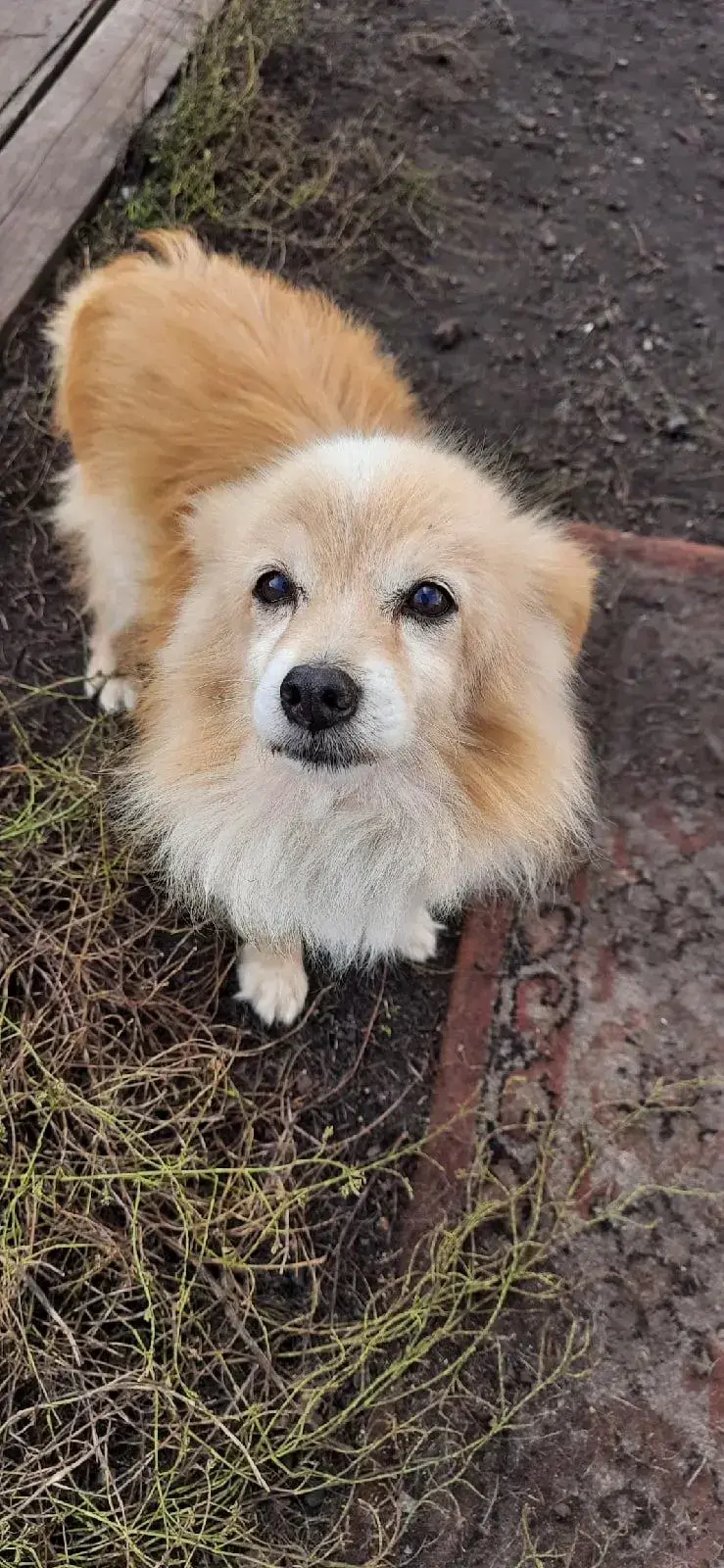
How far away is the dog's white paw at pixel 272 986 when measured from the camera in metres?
2.32

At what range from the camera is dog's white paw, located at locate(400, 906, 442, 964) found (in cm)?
237

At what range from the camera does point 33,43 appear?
3.02 metres

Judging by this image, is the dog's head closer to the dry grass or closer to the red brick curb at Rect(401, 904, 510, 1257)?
the red brick curb at Rect(401, 904, 510, 1257)

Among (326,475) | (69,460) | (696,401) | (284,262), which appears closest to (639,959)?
(326,475)

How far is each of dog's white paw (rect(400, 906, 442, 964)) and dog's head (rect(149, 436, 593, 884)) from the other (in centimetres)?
60

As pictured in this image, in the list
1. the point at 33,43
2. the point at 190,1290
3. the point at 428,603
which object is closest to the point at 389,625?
the point at 428,603

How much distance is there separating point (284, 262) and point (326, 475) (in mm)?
1997

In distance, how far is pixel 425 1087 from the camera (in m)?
2.36

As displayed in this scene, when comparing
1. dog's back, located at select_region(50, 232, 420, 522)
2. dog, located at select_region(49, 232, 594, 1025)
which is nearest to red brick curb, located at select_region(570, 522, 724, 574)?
dog, located at select_region(49, 232, 594, 1025)

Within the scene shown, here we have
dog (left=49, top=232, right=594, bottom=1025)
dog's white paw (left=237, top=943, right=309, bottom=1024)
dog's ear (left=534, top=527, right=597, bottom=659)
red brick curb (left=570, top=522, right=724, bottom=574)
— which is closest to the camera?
dog (left=49, top=232, right=594, bottom=1025)

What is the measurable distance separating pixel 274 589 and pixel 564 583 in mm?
589

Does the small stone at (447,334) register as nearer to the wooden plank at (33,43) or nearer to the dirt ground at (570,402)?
the dirt ground at (570,402)

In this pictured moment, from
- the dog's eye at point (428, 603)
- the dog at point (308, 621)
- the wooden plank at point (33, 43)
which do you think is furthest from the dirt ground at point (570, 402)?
the dog's eye at point (428, 603)

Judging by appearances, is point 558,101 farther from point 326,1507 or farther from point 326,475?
point 326,1507
